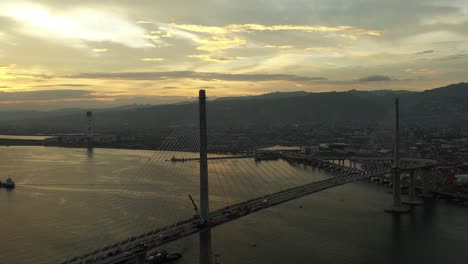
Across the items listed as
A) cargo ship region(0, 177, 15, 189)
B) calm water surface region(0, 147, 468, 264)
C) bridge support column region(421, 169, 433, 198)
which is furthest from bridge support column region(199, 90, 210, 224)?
cargo ship region(0, 177, 15, 189)

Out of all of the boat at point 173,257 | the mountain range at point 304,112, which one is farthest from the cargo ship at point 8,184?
the mountain range at point 304,112

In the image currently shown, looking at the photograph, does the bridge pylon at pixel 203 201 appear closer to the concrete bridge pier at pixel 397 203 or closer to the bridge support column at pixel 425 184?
the concrete bridge pier at pixel 397 203

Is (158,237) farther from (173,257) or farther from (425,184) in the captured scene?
(425,184)

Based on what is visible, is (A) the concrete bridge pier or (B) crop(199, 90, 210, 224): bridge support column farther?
(A) the concrete bridge pier

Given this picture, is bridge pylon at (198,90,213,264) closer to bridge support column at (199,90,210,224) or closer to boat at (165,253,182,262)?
bridge support column at (199,90,210,224)

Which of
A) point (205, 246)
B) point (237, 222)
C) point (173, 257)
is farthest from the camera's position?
point (237, 222)

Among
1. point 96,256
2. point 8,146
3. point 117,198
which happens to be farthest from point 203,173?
point 8,146

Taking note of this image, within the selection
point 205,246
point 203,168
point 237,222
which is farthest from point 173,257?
point 237,222

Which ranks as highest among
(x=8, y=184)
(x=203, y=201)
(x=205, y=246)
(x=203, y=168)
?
(x=203, y=168)
